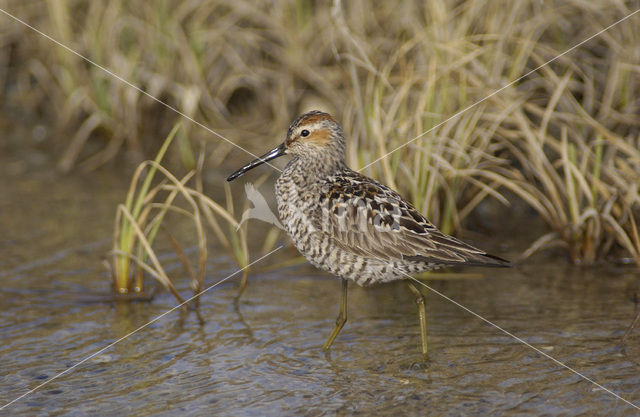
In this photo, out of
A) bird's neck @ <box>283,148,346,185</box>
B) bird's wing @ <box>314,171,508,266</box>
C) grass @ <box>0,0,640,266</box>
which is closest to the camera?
bird's wing @ <box>314,171,508,266</box>

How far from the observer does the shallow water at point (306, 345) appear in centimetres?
468

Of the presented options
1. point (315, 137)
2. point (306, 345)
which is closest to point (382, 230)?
point (315, 137)

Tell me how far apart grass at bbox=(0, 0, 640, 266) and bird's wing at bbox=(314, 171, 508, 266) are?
114 cm

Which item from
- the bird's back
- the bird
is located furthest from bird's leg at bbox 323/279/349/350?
the bird's back

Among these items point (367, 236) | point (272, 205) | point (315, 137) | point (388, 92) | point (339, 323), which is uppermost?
point (388, 92)

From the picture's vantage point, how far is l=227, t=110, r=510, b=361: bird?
4.98 metres

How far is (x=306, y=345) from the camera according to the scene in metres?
5.48

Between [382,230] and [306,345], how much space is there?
3.09 ft

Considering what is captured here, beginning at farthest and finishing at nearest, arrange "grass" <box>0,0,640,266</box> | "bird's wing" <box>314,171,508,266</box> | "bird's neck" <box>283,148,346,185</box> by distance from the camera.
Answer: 1. "grass" <box>0,0,640,266</box>
2. "bird's neck" <box>283,148,346,185</box>
3. "bird's wing" <box>314,171,508,266</box>

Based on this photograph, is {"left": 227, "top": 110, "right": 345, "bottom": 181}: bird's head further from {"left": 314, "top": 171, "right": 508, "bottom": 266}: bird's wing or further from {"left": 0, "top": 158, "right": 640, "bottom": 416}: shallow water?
{"left": 0, "top": 158, "right": 640, "bottom": 416}: shallow water

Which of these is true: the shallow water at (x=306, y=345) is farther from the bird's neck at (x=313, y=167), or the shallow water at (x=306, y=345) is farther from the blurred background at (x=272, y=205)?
the bird's neck at (x=313, y=167)

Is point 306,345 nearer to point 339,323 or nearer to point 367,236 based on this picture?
point 339,323

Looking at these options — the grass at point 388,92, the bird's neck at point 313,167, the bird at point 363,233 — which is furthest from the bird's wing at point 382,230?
the grass at point 388,92

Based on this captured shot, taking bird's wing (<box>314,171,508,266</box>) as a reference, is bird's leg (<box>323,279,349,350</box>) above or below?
below
